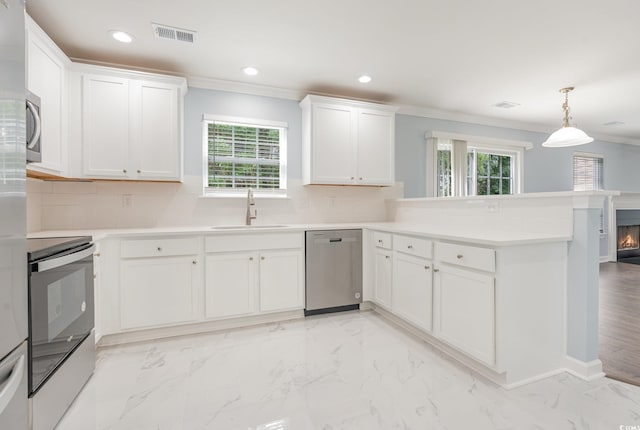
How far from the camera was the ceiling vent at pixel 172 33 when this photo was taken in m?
2.42

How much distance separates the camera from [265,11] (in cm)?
224

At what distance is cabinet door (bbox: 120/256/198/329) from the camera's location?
2525 mm

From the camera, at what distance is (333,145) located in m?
3.54

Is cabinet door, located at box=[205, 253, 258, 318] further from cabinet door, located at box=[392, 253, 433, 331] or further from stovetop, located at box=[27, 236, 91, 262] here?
cabinet door, located at box=[392, 253, 433, 331]

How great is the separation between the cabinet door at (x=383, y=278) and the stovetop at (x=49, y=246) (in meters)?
2.39

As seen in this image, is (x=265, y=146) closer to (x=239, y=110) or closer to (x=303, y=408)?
(x=239, y=110)

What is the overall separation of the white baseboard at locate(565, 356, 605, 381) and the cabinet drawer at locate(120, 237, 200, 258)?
2.89 m

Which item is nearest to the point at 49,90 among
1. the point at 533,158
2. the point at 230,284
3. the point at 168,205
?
the point at 168,205

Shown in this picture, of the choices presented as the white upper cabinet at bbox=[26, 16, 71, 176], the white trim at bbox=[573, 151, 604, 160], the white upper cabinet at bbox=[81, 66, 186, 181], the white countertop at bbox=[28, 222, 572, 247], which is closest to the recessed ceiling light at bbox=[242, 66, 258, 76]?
the white upper cabinet at bbox=[81, 66, 186, 181]

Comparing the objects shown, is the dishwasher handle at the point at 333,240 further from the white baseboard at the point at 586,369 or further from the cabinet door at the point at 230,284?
the white baseboard at the point at 586,369

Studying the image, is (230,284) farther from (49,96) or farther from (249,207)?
(49,96)

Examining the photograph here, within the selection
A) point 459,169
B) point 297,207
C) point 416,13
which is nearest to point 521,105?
point 459,169

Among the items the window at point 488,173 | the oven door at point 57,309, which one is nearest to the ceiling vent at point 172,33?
the oven door at point 57,309

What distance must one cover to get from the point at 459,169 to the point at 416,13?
9.19 feet
